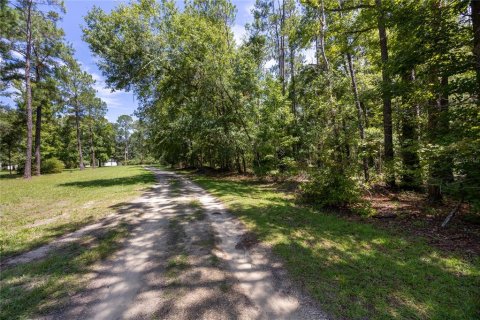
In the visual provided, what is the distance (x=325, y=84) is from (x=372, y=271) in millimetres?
9885

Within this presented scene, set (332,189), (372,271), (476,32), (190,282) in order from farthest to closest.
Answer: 1. (332,189)
2. (476,32)
3. (372,271)
4. (190,282)

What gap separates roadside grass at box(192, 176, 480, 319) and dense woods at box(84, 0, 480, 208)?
1.65m

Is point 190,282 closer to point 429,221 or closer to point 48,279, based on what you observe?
point 48,279

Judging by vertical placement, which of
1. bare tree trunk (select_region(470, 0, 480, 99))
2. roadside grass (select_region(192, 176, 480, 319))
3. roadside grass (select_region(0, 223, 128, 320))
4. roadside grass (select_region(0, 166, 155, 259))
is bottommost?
roadside grass (select_region(192, 176, 480, 319))

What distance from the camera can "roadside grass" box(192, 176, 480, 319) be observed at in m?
2.82

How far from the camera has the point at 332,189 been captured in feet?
24.0

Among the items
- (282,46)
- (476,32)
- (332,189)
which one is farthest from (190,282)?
(282,46)

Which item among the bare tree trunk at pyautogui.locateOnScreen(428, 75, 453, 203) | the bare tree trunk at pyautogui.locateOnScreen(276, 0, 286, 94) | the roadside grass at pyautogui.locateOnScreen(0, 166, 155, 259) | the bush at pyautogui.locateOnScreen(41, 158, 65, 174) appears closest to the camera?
the bare tree trunk at pyautogui.locateOnScreen(428, 75, 453, 203)

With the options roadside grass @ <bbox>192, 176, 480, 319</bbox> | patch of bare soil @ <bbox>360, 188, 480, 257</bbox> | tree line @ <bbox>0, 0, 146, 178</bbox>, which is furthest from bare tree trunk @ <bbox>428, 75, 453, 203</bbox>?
tree line @ <bbox>0, 0, 146, 178</bbox>

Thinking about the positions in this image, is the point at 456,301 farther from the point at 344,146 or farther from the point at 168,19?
the point at 168,19

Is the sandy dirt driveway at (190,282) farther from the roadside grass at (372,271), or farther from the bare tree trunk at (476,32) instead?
the bare tree trunk at (476,32)

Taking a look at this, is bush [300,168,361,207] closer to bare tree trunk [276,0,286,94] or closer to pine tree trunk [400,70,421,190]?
pine tree trunk [400,70,421,190]

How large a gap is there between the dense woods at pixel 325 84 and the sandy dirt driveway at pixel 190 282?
414cm

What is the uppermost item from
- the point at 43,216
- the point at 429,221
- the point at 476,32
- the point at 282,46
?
the point at 282,46
